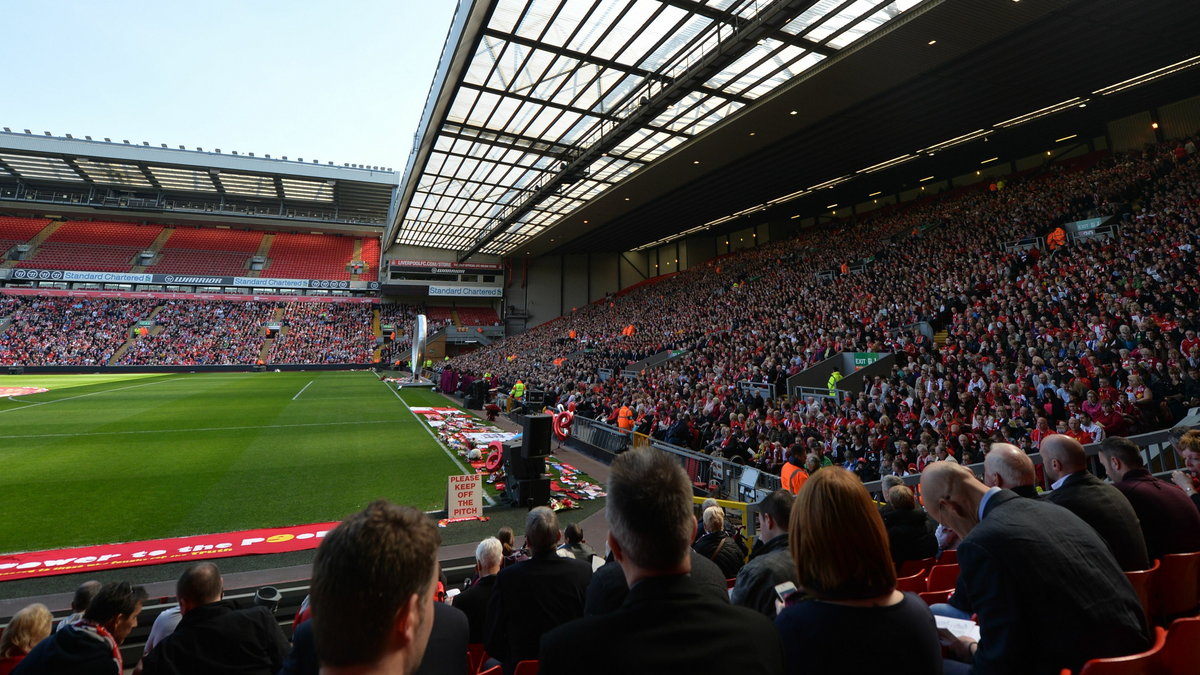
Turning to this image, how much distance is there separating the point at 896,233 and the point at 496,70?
19.3 m

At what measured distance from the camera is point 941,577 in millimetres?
3477

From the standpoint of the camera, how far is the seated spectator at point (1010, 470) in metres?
2.66

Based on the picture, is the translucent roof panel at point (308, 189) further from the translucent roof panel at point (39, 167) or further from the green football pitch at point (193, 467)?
A: the green football pitch at point (193, 467)

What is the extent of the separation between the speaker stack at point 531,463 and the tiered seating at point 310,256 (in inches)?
2090

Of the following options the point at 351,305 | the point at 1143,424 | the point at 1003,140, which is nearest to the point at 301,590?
the point at 1143,424

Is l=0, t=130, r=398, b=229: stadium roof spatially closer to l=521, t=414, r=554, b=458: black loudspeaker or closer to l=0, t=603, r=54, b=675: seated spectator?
l=521, t=414, r=554, b=458: black loudspeaker

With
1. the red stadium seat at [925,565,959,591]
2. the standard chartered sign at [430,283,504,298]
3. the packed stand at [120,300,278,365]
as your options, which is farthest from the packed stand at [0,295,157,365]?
the red stadium seat at [925,565,959,591]

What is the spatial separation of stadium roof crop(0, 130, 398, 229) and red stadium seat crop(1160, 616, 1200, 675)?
50.7 m

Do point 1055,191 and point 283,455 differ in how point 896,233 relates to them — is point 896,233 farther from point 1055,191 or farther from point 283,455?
point 283,455

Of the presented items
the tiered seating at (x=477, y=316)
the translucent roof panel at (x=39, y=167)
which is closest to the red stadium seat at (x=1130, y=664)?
the tiered seating at (x=477, y=316)

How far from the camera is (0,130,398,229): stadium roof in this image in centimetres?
3903

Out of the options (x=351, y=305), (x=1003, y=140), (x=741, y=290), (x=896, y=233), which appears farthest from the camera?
(x=351, y=305)

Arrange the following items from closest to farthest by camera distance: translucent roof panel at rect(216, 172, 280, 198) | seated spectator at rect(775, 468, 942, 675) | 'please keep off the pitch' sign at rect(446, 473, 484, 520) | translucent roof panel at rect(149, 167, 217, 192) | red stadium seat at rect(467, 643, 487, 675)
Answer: seated spectator at rect(775, 468, 942, 675)
red stadium seat at rect(467, 643, 487, 675)
'please keep off the pitch' sign at rect(446, 473, 484, 520)
translucent roof panel at rect(149, 167, 217, 192)
translucent roof panel at rect(216, 172, 280, 198)

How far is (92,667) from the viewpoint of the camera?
2.58m
